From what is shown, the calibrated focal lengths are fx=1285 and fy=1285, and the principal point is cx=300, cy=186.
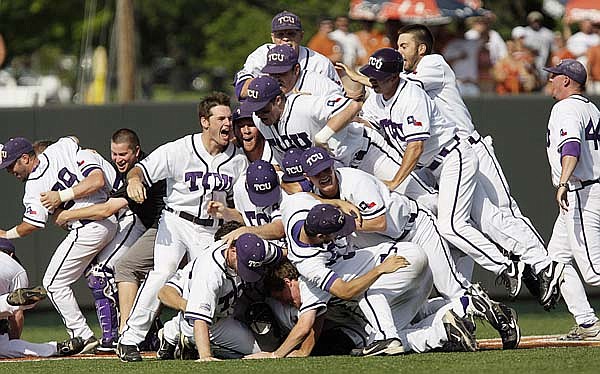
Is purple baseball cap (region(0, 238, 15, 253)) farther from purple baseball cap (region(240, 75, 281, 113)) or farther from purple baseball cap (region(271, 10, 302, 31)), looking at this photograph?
purple baseball cap (region(271, 10, 302, 31))

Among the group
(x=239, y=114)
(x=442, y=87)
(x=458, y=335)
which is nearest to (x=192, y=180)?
(x=239, y=114)

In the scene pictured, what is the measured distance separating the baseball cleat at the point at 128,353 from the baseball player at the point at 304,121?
192 centimetres

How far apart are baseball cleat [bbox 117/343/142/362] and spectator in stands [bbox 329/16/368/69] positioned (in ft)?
35.3

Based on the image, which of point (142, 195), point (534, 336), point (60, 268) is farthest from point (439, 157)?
point (60, 268)

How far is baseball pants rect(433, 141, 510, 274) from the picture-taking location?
10781mm

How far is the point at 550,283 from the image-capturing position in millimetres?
10695

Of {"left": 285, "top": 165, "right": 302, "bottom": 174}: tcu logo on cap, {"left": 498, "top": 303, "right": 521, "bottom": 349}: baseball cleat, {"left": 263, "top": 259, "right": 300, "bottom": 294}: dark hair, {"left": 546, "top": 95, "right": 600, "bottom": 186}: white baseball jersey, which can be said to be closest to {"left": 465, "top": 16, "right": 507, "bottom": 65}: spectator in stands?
{"left": 546, "top": 95, "right": 600, "bottom": 186}: white baseball jersey

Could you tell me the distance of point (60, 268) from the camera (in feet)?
37.2

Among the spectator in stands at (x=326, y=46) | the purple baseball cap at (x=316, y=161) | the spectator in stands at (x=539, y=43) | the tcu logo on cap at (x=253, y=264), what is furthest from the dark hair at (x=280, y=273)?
the spectator in stands at (x=539, y=43)

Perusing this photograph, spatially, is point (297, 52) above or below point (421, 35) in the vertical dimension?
below

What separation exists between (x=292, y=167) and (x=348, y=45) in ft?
39.6

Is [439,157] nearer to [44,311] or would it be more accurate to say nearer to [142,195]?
[142,195]

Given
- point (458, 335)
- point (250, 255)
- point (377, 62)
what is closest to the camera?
point (250, 255)

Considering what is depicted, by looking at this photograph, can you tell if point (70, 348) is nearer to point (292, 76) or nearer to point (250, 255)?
point (250, 255)
